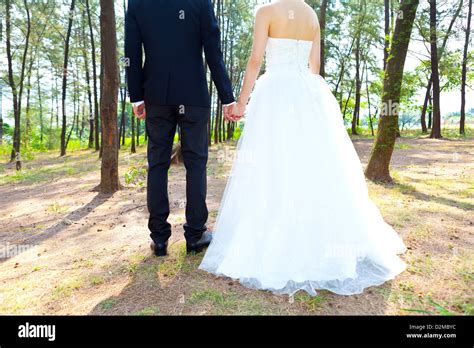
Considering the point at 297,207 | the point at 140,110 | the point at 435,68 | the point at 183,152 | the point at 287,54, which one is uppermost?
the point at 435,68

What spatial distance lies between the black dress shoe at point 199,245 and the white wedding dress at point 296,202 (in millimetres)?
324

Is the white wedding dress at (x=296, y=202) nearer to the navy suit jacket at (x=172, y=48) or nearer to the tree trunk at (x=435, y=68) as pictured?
the navy suit jacket at (x=172, y=48)

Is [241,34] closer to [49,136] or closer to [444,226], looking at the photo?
[49,136]

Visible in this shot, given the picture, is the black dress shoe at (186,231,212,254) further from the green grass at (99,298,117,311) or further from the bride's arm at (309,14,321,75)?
the bride's arm at (309,14,321,75)

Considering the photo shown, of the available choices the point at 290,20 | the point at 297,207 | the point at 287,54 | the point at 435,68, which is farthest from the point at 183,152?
the point at 435,68

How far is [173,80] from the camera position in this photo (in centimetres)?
323

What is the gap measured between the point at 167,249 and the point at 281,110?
2014mm

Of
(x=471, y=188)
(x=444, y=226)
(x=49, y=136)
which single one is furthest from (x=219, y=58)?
(x=49, y=136)

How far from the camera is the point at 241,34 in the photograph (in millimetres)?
24219

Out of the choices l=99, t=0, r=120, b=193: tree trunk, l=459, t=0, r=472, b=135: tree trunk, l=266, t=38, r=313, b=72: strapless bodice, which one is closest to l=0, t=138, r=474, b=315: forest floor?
l=99, t=0, r=120, b=193: tree trunk

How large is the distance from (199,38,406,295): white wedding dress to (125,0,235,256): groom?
41 centimetres

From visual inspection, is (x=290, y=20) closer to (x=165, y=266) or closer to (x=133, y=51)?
(x=133, y=51)

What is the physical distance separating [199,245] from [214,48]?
6.78 feet
